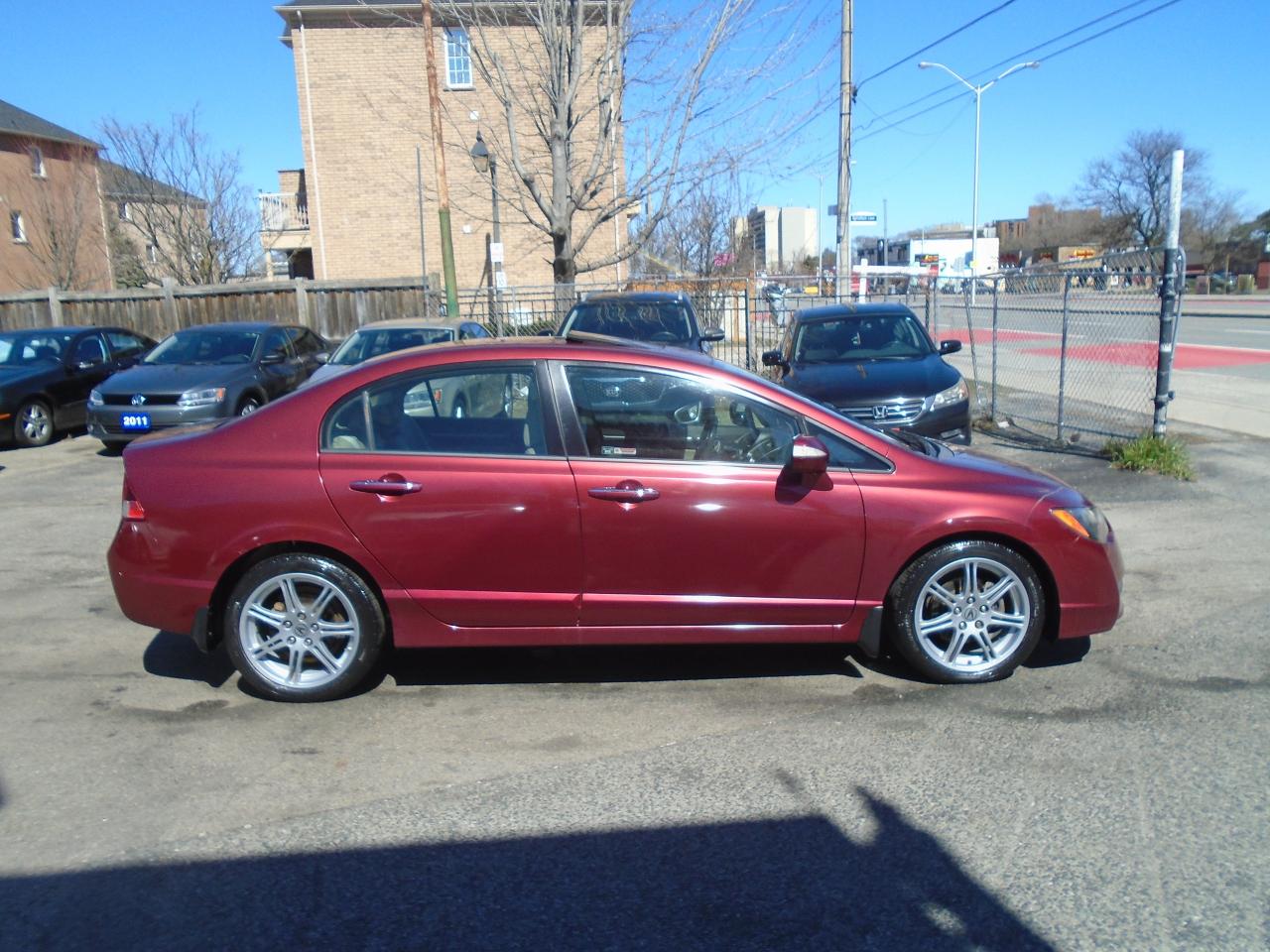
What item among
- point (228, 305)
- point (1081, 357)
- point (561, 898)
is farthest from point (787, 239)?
point (561, 898)

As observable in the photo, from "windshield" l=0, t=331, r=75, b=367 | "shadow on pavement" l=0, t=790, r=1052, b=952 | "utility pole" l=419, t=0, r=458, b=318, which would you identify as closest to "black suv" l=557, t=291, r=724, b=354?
"utility pole" l=419, t=0, r=458, b=318

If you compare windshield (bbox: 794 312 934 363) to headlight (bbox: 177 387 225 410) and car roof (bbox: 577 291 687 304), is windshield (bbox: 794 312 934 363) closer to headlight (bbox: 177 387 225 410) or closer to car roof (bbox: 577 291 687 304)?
car roof (bbox: 577 291 687 304)

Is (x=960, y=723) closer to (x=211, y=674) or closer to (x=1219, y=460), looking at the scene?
(x=211, y=674)

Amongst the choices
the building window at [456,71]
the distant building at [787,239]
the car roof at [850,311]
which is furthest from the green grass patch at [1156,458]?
the distant building at [787,239]

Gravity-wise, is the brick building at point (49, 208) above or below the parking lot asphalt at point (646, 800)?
above

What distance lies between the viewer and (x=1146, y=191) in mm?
66188

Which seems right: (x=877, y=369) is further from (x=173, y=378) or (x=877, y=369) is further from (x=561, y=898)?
(x=173, y=378)

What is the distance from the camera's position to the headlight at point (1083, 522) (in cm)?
472

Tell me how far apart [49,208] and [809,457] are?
3344cm

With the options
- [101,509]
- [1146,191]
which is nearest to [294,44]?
[101,509]

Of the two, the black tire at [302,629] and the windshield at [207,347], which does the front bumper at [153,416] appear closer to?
the windshield at [207,347]

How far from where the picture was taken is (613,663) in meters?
5.23

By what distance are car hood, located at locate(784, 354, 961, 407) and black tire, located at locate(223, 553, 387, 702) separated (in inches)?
226

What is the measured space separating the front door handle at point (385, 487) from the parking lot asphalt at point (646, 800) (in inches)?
40.3
